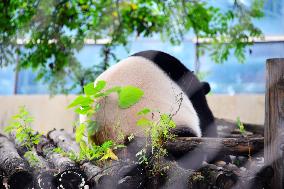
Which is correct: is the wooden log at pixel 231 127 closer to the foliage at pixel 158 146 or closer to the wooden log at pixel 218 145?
the wooden log at pixel 218 145

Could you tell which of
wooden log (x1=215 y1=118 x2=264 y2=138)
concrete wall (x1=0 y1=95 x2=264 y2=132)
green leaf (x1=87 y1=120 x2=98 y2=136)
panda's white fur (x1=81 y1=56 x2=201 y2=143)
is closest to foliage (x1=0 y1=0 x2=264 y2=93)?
concrete wall (x1=0 y1=95 x2=264 y2=132)

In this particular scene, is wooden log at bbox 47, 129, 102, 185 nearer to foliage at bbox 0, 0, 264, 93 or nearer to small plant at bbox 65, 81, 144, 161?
small plant at bbox 65, 81, 144, 161

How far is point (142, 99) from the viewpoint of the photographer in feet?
7.62

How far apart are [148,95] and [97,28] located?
114 inches

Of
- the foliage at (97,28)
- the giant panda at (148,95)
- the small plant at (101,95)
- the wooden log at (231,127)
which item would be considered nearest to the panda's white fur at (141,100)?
the giant panda at (148,95)

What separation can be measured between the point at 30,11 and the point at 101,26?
0.74 metres

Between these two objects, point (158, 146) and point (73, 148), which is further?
point (73, 148)

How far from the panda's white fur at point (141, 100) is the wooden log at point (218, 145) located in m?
0.27

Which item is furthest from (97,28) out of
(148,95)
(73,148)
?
(148,95)

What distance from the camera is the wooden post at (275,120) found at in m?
1.66

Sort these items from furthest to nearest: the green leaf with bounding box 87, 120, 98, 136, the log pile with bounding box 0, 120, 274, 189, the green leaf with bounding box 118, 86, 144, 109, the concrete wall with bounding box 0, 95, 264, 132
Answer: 1. the concrete wall with bounding box 0, 95, 264, 132
2. the green leaf with bounding box 87, 120, 98, 136
3. the green leaf with bounding box 118, 86, 144, 109
4. the log pile with bounding box 0, 120, 274, 189

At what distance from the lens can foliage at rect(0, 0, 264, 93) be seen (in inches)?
190

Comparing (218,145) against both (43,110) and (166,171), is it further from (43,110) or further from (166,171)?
(43,110)

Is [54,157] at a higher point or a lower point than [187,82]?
lower
